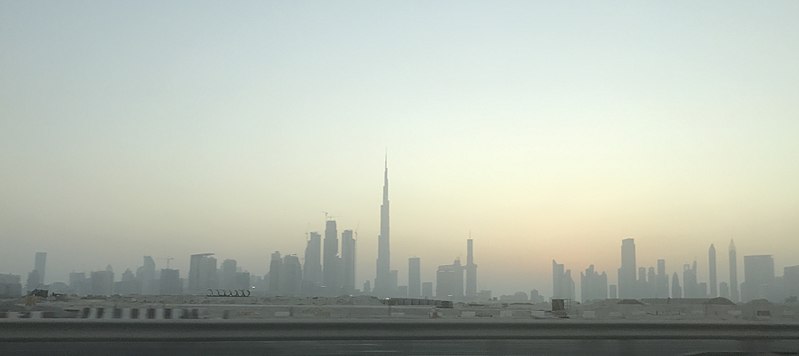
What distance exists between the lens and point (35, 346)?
1278 centimetres

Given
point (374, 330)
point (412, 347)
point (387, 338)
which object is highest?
point (374, 330)

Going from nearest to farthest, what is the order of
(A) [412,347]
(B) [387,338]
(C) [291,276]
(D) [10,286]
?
(B) [387,338] < (A) [412,347] < (D) [10,286] < (C) [291,276]

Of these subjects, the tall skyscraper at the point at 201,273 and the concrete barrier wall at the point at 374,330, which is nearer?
the concrete barrier wall at the point at 374,330

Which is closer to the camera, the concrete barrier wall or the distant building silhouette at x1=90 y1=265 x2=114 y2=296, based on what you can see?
the concrete barrier wall

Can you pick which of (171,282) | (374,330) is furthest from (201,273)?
(374,330)

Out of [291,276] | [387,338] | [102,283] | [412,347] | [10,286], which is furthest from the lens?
[291,276]

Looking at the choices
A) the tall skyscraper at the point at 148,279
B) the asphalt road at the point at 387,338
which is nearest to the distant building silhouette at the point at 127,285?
the tall skyscraper at the point at 148,279

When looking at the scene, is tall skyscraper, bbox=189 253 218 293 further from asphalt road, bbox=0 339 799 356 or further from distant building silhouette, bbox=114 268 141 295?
asphalt road, bbox=0 339 799 356

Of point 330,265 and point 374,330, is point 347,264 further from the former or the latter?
point 374,330

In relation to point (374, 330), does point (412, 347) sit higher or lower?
lower

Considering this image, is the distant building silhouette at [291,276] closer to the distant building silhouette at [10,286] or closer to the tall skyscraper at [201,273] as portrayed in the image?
the tall skyscraper at [201,273]

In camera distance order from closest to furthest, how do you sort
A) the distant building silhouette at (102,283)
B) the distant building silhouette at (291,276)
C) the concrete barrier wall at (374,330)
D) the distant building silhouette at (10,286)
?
the concrete barrier wall at (374,330) → the distant building silhouette at (10,286) → the distant building silhouette at (102,283) → the distant building silhouette at (291,276)

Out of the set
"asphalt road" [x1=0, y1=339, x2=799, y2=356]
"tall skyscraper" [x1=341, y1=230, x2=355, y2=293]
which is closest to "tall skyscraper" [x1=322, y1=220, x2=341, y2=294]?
"tall skyscraper" [x1=341, y1=230, x2=355, y2=293]

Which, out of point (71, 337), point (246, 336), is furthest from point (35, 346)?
point (246, 336)
